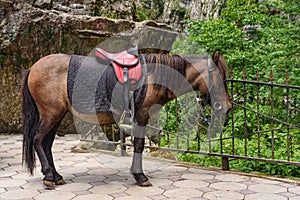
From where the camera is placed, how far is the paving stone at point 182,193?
12.1 ft

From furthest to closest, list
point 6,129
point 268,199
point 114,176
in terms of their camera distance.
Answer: point 6,129 < point 114,176 < point 268,199

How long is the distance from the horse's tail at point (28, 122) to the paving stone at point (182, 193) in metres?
1.63

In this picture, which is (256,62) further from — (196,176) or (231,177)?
(196,176)

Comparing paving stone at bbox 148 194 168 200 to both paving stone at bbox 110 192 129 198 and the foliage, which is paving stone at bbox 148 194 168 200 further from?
the foliage

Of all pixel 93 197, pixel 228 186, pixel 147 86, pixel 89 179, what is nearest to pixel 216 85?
pixel 147 86

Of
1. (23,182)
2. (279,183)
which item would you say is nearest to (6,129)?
(23,182)

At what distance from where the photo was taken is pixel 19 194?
380 centimetres

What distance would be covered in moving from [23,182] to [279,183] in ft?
10.0

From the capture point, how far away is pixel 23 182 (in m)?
4.24

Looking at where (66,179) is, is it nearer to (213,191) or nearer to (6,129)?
(213,191)

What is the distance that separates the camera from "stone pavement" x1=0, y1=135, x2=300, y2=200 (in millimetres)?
3732

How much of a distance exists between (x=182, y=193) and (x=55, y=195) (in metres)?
1.35

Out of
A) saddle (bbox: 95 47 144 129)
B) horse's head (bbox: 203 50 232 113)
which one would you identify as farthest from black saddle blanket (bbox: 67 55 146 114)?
horse's head (bbox: 203 50 232 113)

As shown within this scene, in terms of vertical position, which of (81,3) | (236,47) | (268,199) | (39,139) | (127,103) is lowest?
(268,199)
